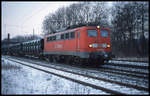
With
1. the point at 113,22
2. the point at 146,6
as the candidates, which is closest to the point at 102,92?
the point at 146,6

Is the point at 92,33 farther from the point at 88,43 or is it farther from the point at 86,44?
the point at 86,44

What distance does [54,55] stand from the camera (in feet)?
71.6

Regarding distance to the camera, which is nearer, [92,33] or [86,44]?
[86,44]

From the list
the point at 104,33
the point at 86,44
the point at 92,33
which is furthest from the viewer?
the point at 104,33

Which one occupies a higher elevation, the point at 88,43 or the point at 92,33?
the point at 92,33

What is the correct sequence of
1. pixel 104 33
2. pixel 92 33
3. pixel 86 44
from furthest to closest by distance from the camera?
pixel 104 33, pixel 92 33, pixel 86 44

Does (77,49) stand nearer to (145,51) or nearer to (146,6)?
(145,51)

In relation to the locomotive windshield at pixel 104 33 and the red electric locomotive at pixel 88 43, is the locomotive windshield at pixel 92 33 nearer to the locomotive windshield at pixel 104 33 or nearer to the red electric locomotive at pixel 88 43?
the red electric locomotive at pixel 88 43

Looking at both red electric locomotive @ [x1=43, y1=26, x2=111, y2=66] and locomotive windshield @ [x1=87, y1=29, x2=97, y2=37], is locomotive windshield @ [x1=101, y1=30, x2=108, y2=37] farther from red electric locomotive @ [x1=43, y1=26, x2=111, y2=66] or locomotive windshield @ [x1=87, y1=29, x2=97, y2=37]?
locomotive windshield @ [x1=87, y1=29, x2=97, y2=37]

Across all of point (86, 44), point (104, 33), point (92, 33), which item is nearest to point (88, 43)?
point (86, 44)

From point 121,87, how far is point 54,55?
570 inches

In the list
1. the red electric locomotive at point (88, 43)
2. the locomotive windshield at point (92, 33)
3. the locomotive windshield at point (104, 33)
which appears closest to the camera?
the red electric locomotive at point (88, 43)

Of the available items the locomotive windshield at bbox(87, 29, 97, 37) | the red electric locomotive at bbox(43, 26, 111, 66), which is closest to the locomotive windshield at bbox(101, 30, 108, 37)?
the red electric locomotive at bbox(43, 26, 111, 66)

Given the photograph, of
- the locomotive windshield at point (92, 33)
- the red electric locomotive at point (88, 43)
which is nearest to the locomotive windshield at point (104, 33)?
the red electric locomotive at point (88, 43)
